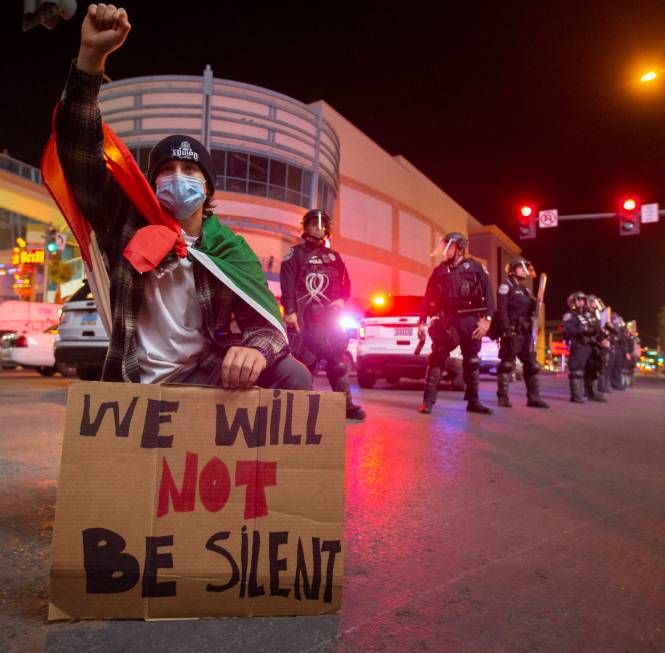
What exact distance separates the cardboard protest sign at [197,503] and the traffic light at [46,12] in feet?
23.7

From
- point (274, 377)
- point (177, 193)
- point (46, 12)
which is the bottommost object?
point (274, 377)

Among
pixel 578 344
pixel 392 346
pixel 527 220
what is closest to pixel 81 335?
pixel 392 346

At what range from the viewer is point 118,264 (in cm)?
206

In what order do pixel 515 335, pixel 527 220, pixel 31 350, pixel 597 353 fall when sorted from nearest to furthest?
pixel 515 335
pixel 597 353
pixel 31 350
pixel 527 220

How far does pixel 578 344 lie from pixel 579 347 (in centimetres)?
6

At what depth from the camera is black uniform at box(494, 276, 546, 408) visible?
26.5ft

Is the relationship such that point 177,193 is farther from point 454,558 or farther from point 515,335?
point 515,335

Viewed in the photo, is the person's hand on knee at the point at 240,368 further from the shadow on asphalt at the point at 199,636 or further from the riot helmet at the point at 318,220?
the riot helmet at the point at 318,220

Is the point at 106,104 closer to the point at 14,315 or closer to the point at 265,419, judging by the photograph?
the point at 14,315

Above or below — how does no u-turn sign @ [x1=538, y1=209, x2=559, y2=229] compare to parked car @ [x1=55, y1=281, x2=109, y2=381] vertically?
above

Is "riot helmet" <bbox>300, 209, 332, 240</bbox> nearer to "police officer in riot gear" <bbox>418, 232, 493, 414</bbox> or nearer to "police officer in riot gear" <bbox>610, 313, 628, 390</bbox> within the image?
"police officer in riot gear" <bbox>418, 232, 493, 414</bbox>

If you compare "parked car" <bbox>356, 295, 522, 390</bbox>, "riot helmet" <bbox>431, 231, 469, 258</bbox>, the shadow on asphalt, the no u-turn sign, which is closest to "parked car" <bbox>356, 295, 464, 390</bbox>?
"parked car" <bbox>356, 295, 522, 390</bbox>

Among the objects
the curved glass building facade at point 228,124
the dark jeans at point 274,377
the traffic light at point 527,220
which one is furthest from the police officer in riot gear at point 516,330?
the curved glass building facade at point 228,124

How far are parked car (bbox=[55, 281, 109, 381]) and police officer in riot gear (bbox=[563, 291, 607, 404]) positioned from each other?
745 centimetres
